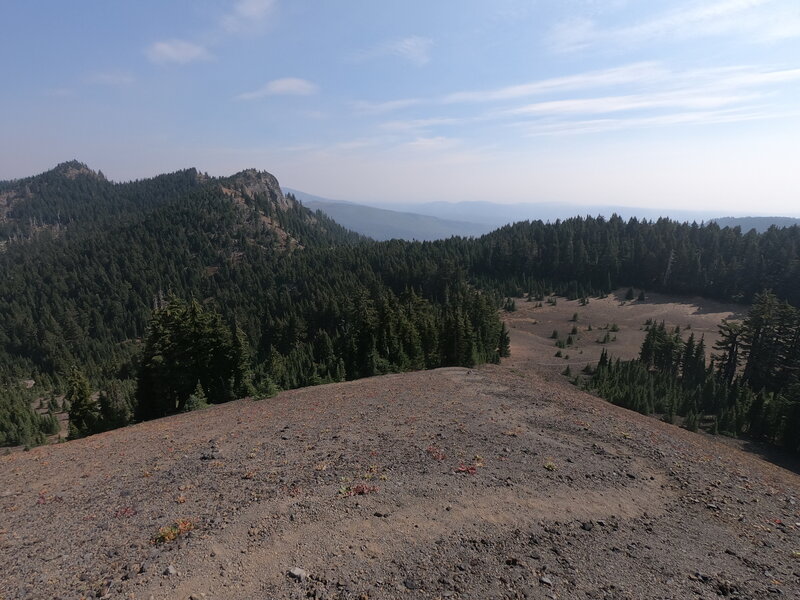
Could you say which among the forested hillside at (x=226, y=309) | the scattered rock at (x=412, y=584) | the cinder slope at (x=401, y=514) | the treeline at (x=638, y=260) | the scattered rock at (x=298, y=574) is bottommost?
the forested hillside at (x=226, y=309)

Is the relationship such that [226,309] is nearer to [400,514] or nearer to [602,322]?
[602,322]

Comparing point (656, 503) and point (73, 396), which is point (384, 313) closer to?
point (73, 396)

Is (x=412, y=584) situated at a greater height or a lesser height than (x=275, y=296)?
greater

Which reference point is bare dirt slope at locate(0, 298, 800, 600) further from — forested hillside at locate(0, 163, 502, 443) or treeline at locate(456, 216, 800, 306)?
treeline at locate(456, 216, 800, 306)

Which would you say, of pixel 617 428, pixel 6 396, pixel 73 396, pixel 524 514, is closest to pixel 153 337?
pixel 73 396

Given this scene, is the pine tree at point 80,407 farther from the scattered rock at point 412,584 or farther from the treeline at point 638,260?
the treeline at point 638,260

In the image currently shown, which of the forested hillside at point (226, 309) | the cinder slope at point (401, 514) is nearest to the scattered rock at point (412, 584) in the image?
the cinder slope at point (401, 514)

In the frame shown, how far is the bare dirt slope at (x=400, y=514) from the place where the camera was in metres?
9.72

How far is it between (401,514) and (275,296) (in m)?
115

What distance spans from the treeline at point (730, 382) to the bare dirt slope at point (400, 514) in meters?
17.5

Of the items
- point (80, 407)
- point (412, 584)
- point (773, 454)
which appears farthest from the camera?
point (80, 407)

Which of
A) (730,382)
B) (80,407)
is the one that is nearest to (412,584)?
(80,407)

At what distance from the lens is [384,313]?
49.2m

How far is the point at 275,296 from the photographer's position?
121m
